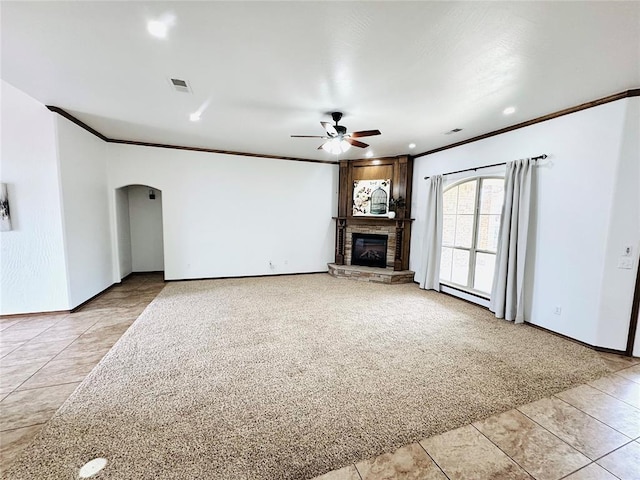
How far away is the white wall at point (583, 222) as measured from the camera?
3.10 metres

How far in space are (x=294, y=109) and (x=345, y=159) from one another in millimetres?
3389

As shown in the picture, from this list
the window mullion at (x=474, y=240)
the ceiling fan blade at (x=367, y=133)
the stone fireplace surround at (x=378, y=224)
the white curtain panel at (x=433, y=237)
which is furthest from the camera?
the stone fireplace surround at (x=378, y=224)

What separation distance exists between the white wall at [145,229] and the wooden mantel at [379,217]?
457 cm

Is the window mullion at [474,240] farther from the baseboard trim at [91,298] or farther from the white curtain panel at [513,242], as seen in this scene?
the baseboard trim at [91,298]

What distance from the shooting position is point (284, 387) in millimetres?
2420

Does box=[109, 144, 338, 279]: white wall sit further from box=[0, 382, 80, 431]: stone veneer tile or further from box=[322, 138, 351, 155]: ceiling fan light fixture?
box=[0, 382, 80, 431]: stone veneer tile

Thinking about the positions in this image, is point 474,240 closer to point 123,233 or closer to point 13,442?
point 13,442

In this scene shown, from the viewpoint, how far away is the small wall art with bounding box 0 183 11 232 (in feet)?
11.8

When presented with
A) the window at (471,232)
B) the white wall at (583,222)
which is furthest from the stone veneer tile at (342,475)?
the window at (471,232)

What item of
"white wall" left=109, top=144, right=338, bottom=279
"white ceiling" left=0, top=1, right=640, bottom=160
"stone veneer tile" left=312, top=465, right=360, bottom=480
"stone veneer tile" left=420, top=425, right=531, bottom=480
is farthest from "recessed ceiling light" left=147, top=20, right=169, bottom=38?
"white wall" left=109, top=144, right=338, bottom=279

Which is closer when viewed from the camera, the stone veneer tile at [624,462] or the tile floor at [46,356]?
the stone veneer tile at [624,462]

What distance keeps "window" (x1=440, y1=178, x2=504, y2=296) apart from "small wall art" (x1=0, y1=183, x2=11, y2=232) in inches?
278

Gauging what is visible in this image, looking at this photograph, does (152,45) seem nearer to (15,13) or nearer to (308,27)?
(15,13)

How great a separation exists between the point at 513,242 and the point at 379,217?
2971 mm
